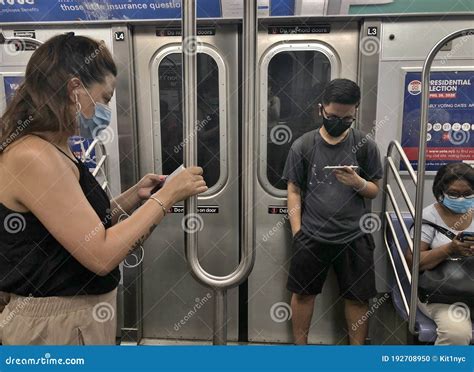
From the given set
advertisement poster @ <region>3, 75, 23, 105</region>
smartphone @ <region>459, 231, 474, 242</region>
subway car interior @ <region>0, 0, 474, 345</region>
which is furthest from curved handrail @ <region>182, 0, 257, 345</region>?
advertisement poster @ <region>3, 75, 23, 105</region>

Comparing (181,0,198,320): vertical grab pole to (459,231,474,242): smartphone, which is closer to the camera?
(181,0,198,320): vertical grab pole

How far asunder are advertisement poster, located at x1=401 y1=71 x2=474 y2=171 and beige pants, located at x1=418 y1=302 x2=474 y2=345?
0.92m

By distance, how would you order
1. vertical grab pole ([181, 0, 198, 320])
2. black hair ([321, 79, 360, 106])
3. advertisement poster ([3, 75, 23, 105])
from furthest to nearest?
advertisement poster ([3, 75, 23, 105])
black hair ([321, 79, 360, 106])
vertical grab pole ([181, 0, 198, 320])

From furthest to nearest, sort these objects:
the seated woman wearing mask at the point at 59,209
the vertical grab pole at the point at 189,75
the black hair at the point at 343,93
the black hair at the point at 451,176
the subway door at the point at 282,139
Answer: the subway door at the point at 282,139 < the black hair at the point at 343,93 < the black hair at the point at 451,176 < the seated woman wearing mask at the point at 59,209 < the vertical grab pole at the point at 189,75

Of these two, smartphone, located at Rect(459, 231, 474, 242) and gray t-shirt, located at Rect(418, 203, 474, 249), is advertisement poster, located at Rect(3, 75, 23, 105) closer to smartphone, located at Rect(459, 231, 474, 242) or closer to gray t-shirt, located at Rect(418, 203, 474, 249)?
gray t-shirt, located at Rect(418, 203, 474, 249)

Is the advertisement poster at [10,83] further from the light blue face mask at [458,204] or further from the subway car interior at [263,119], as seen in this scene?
the light blue face mask at [458,204]

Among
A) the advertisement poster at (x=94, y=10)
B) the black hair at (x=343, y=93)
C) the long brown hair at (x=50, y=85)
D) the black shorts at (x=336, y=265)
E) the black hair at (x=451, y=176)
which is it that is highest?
the advertisement poster at (x=94, y=10)

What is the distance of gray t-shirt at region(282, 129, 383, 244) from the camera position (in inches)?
93.7

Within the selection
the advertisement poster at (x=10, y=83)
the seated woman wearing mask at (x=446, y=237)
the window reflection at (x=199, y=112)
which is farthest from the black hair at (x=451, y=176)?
the advertisement poster at (x=10, y=83)

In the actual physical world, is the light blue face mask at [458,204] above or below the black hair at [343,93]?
below

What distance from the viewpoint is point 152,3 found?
2332 mm

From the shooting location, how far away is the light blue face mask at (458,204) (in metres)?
2.02

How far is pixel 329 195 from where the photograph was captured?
2424 mm

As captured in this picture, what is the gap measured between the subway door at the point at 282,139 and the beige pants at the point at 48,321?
1566 mm
